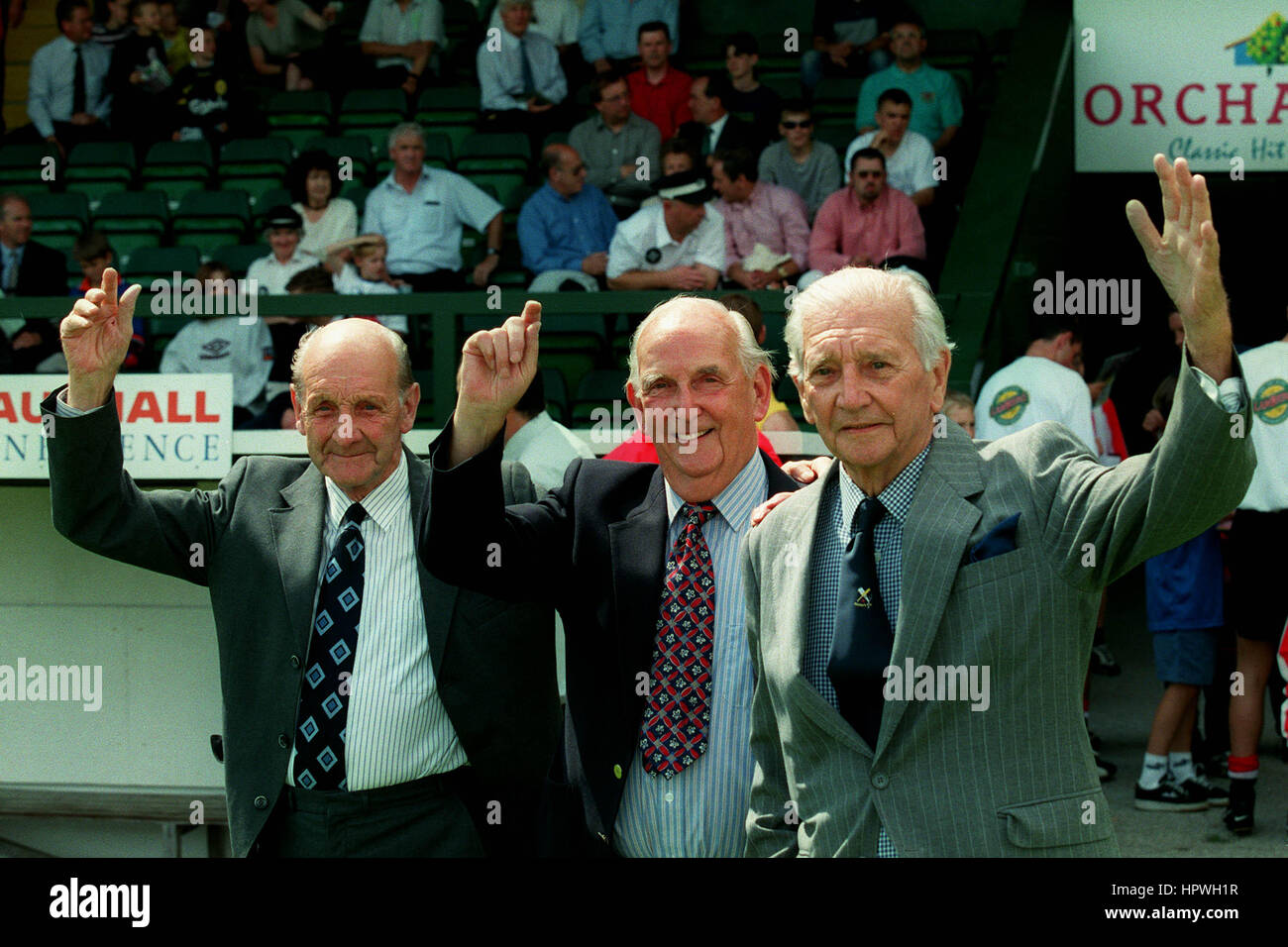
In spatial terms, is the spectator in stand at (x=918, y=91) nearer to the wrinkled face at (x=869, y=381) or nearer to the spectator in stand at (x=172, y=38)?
the spectator in stand at (x=172, y=38)

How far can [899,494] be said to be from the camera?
8.39 feet

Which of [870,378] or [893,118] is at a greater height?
[893,118]

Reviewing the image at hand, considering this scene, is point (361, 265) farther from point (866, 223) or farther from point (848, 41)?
point (848, 41)

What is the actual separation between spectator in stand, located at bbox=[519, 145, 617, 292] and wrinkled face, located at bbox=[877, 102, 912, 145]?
64.4 inches

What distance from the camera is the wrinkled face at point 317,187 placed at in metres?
9.16

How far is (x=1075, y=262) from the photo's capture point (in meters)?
11.2

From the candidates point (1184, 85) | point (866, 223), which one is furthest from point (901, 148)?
point (1184, 85)

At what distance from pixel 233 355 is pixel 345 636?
4763mm

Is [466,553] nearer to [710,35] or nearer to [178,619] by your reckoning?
[178,619]

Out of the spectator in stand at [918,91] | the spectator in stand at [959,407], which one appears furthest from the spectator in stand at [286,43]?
the spectator in stand at [959,407]

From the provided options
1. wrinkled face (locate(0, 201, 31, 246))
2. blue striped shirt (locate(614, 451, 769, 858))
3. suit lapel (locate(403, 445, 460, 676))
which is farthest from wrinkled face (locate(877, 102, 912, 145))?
blue striped shirt (locate(614, 451, 769, 858))
